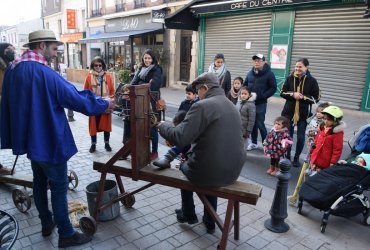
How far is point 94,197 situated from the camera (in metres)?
3.37

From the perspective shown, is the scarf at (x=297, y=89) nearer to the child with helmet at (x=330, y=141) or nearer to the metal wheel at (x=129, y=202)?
the child with helmet at (x=330, y=141)

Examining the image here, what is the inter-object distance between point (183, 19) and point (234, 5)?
10.4 ft

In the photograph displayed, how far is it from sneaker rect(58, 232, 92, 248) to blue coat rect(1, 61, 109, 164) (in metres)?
0.79

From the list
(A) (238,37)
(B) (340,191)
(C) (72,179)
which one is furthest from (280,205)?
(A) (238,37)

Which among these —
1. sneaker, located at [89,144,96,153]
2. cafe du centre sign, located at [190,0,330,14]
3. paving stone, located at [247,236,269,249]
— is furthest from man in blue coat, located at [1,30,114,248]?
cafe du centre sign, located at [190,0,330,14]

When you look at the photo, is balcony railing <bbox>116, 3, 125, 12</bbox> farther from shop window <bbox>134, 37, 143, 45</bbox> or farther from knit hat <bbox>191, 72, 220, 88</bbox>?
knit hat <bbox>191, 72, 220, 88</bbox>

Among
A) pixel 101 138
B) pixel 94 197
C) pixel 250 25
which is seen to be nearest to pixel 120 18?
pixel 250 25

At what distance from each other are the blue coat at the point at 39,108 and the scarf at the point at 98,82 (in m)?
2.90

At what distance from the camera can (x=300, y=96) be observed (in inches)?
201

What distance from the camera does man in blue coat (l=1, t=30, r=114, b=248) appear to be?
2578 millimetres

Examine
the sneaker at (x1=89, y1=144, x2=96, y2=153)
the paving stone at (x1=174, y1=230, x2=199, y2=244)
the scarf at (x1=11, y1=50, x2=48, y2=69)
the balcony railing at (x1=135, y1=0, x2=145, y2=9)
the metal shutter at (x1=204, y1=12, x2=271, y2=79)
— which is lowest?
the paving stone at (x1=174, y1=230, x2=199, y2=244)

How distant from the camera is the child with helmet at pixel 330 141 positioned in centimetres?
386

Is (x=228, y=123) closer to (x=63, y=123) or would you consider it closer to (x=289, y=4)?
(x=63, y=123)

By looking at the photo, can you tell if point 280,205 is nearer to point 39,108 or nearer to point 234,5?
point 39,108
